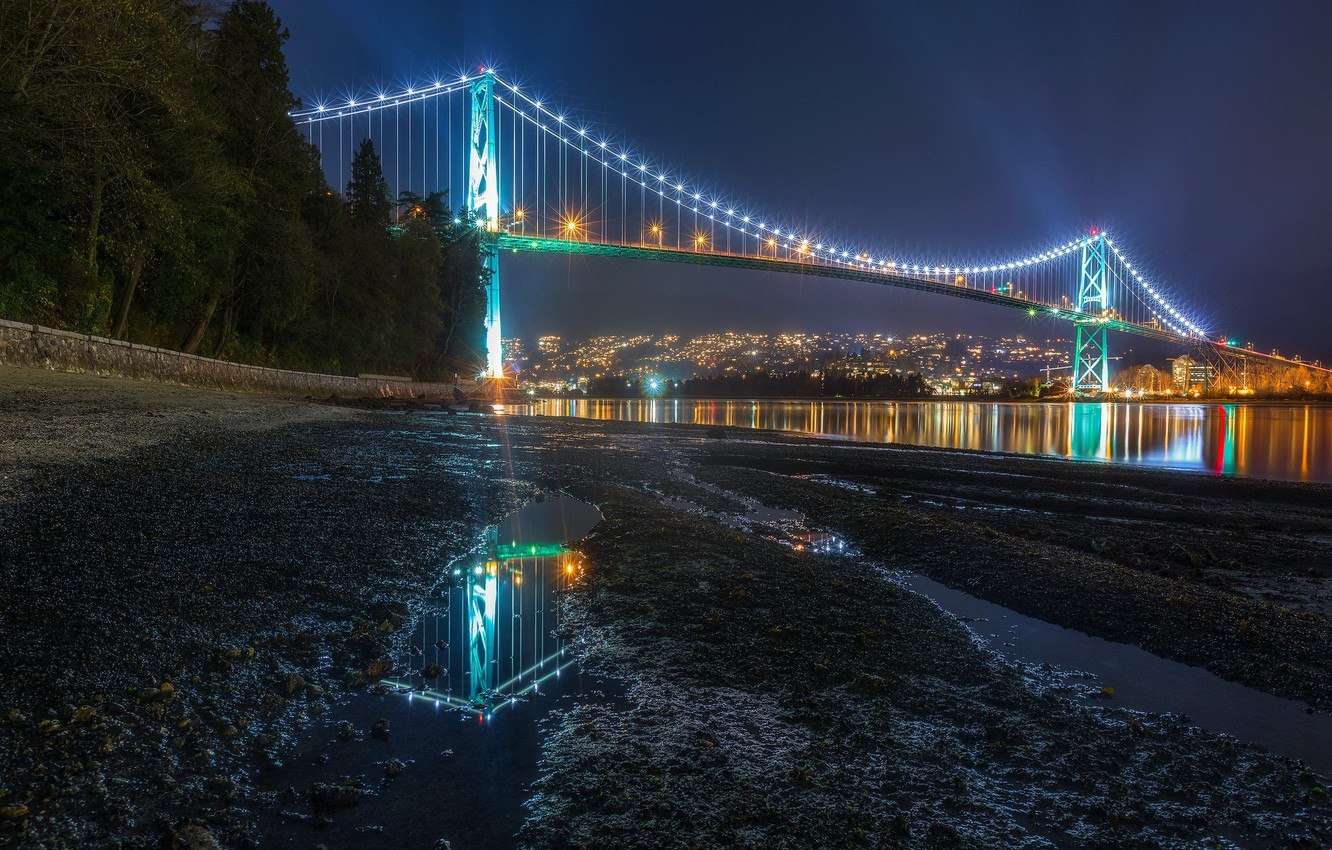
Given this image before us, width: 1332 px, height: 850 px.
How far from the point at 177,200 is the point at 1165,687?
746 inches

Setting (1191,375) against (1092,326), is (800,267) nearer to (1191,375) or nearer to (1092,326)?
(1092,326)

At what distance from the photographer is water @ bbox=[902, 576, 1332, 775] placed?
6.77 feet

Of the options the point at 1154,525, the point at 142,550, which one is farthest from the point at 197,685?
the point at 1154,525

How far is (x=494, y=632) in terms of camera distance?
8.96 ft

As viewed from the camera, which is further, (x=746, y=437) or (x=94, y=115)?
(x=746, y=437)

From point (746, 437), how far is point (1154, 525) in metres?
11.1

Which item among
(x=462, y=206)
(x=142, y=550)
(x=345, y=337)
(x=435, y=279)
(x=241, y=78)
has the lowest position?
(x=142, y=550)

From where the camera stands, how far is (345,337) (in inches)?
1129

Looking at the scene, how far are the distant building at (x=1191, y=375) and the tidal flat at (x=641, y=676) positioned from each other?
9952cm

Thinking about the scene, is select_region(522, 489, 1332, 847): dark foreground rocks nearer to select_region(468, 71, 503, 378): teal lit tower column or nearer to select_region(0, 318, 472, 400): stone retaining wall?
select_region(0, 318, 472, 400): stone retaining wall

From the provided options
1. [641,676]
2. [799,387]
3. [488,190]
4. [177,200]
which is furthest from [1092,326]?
[641,676]

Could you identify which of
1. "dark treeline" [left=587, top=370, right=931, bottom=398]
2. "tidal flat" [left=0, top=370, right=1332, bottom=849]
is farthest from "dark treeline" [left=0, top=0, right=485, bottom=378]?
"dark treeline" [left=587, top=370, right=931, bottom=398]

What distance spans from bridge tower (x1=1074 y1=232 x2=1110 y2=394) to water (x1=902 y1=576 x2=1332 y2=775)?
260ft

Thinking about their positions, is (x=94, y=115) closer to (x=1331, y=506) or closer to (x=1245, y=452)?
(x=1331, y=506)
